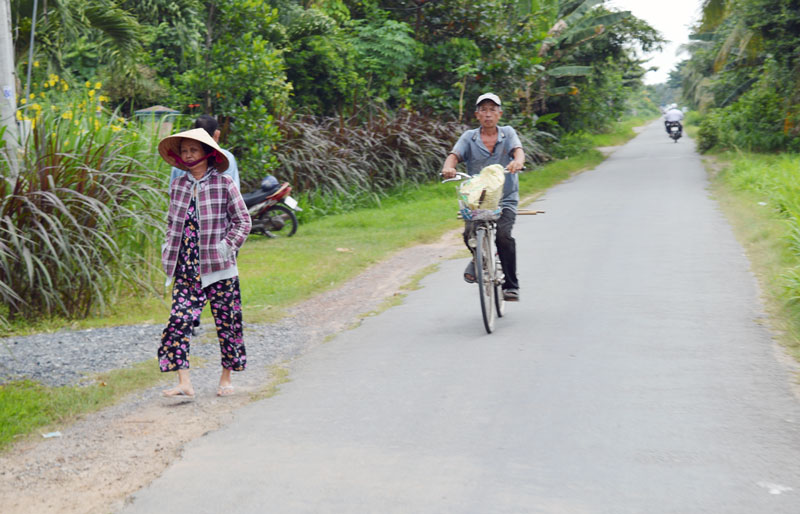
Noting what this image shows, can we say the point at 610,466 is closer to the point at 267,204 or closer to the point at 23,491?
the point at 23,491

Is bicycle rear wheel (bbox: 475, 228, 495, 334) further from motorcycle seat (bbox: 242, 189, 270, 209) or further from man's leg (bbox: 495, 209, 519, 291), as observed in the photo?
motorcycle seat (bbox: 242, 189, 270, 209)

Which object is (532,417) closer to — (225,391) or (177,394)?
(225,391)

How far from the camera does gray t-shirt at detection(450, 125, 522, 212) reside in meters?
8.12

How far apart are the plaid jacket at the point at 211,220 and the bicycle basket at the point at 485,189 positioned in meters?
2.30

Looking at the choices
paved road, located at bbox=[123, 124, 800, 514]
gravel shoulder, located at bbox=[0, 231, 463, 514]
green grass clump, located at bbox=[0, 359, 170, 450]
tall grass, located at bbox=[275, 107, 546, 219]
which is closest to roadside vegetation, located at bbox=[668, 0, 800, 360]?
paved road, located at bbox=[123, 124, 800, 514]

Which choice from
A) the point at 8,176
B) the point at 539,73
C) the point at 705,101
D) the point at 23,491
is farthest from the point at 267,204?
the point at 705,101

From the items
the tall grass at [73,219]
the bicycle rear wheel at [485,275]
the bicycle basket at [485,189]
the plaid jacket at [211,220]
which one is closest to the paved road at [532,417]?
the bicycle rear wheel at [485,275]

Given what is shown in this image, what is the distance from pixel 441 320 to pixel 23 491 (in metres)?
4.58

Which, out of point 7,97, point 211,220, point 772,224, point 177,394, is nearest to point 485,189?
point 211,220

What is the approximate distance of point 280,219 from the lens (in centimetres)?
1507

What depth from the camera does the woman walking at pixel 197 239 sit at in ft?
19.4

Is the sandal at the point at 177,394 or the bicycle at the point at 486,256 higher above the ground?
the bicycle at the point at 486,256

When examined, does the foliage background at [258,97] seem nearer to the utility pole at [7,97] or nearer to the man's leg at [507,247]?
the utility pole at [7,97]

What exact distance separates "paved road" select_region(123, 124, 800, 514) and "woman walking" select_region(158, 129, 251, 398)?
71cm
